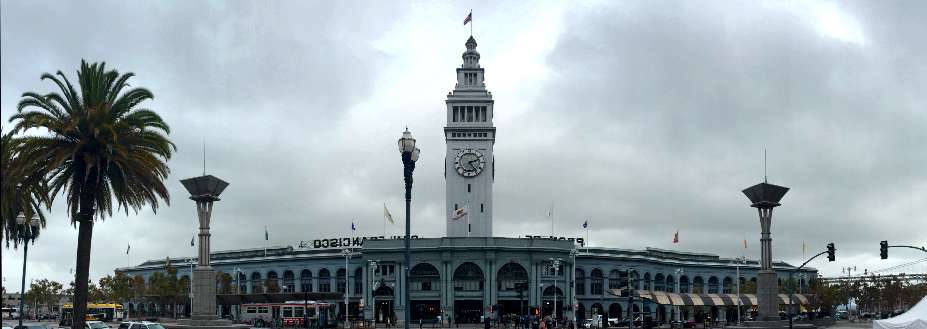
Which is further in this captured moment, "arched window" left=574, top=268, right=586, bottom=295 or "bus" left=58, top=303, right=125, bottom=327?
"arched window" left=574, top=268, right=586, bottom=295

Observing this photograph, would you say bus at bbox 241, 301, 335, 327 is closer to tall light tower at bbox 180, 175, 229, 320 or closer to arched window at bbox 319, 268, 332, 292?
arched window at bbox 319, 268, 332, 292

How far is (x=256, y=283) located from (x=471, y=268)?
4058cm

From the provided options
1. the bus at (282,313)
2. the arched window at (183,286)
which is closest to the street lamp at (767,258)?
the bus at (282,313)

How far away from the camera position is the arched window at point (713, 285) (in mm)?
163288

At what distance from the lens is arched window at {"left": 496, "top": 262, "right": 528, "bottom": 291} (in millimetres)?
126812

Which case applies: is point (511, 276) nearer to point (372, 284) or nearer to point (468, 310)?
point (468, 310)

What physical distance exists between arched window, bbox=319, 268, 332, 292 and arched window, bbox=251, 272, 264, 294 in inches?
435

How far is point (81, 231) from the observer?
45.7 m

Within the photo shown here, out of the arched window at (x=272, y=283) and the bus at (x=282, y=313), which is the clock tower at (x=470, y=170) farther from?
the arched window at (x=272, y=283)

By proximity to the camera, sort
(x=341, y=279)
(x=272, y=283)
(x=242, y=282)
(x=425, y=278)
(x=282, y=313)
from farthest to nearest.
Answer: (x=242, y=282)
(x=272, y=283)
(x=341, y=279)
(x=425, y=278)
(x=282, y=313)

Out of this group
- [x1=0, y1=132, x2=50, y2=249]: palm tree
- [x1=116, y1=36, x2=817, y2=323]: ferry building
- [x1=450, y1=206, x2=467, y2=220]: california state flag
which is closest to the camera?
[x1=0, y1=132, x2=50, y2=249]: palm tree

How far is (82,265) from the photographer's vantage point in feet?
148

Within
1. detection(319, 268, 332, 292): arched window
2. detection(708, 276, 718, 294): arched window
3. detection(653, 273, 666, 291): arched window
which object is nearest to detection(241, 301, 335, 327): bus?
detection(319, 268, 332, 292): arched window

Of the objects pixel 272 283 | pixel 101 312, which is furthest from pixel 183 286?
pixel 272 283
